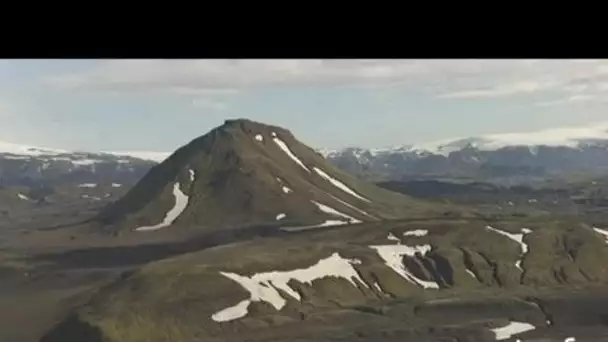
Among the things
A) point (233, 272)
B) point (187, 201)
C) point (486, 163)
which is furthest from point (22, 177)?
point (486, 163)

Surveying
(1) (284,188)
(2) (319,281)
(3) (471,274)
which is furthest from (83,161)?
(3) (471,274)

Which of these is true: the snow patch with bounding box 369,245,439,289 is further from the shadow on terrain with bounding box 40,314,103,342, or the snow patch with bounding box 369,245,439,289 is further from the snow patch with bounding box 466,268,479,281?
the shadow on terrain with bounding box 40,314,103,342

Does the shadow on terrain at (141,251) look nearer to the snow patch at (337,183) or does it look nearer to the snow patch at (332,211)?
the snow patch at (332,211)

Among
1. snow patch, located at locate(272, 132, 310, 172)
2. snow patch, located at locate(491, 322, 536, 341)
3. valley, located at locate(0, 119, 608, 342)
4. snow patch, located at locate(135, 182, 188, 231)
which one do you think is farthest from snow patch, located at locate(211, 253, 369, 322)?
snow patch, located at locate(491, 322, 536, 341)
